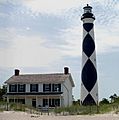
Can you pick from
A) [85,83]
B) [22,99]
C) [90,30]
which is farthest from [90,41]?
[22,99]

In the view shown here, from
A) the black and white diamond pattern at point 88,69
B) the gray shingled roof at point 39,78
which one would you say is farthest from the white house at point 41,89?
the black and white diamond pattern at point 88,69

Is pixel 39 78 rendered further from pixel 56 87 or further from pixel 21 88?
pixel 56 87

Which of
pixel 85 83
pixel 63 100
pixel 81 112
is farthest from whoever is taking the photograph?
pixel 63 100

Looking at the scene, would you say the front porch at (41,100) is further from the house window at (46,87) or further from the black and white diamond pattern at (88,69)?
the black and white diamond pattern at (88,69)

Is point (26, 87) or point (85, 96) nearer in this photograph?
point (85, 96)

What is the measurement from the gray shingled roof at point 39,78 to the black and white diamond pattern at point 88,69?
1111 cm

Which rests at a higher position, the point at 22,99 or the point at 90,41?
the point at 90,41

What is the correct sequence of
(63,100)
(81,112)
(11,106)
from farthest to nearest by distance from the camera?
(63,100) → (11,106) → (81,112)

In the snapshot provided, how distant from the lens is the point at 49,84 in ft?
162

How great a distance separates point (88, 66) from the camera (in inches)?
1491

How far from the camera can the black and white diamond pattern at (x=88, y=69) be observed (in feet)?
123

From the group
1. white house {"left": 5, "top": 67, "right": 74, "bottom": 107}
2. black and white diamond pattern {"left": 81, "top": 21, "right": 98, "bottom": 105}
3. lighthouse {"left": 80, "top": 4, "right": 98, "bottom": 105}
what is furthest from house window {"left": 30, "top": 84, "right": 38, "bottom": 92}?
black and white diamond pattern {"left": 81, "top": 21, "right": 98, "bottom": 105}

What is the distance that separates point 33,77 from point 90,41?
15573 mm

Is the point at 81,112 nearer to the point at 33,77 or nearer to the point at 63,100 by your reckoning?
the point at 63,100
